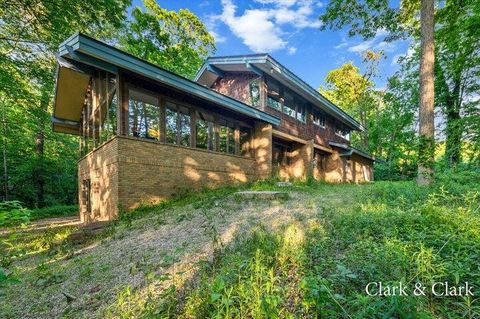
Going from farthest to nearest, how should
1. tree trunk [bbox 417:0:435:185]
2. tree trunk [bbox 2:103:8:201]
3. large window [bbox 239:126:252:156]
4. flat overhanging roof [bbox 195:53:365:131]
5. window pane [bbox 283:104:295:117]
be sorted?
tree trunk [bbox 2:103:8:201] → window pane [bbox 283:104:295:117] → large window [bbox 239:126:252:156] → flat overhanging roof [bbox 195:53:365:131] → tree trunk [bbox 417:0:435:185]

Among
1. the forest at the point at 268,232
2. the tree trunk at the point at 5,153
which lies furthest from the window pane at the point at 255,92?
the tree trunk at the point at 5,153

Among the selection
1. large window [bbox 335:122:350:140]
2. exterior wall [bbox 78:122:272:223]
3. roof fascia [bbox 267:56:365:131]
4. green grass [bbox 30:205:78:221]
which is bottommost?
green grass [bbox 30:205:78:221]

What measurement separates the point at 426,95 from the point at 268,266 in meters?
7.36

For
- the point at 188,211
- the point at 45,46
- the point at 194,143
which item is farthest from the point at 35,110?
the point at 188,211

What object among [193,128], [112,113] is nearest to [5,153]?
[112,113]

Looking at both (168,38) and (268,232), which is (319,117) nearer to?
(168,38)

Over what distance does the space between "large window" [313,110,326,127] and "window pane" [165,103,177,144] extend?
12.2 m

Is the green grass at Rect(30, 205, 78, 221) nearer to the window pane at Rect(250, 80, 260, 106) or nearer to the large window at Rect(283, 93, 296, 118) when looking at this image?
the window pane at Rect(250, 80, 260, 106)

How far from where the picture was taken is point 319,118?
19969 mm

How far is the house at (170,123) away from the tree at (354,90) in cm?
1532

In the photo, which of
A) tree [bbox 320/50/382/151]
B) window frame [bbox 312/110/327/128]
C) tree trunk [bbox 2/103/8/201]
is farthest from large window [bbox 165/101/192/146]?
tree [bbox 320/50/382/151]

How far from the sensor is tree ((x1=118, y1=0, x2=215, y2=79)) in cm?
2016

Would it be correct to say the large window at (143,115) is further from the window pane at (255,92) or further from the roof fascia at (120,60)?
the window pane at (255,92)

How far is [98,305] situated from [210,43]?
2568 cm
